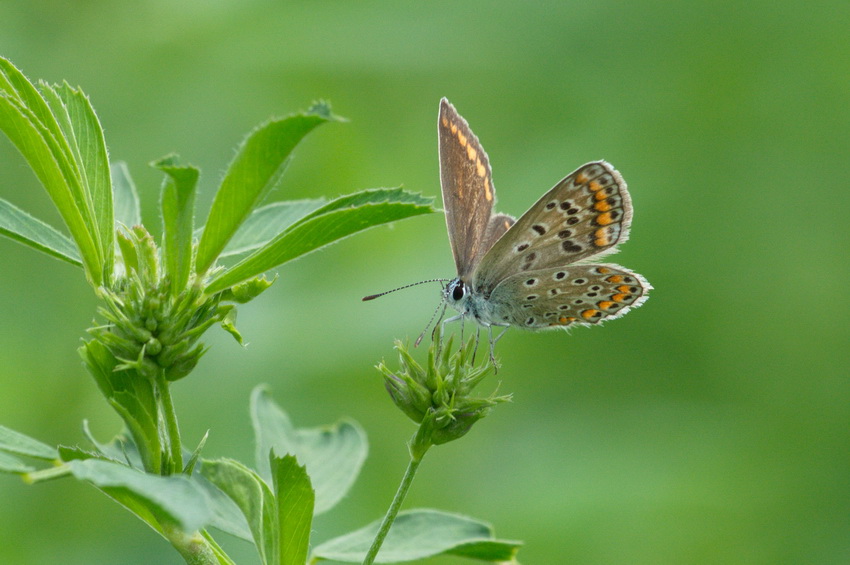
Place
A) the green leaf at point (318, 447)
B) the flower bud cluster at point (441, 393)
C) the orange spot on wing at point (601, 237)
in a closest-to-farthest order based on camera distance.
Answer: the flower bud cluster at point (441, 393) < the green leaf at point (318, 447) < the orange spot on wing at point (601, 237)

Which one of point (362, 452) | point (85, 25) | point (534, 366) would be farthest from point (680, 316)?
point (85, 25)

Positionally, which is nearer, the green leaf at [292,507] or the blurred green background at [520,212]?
the green leaf at [292,507]

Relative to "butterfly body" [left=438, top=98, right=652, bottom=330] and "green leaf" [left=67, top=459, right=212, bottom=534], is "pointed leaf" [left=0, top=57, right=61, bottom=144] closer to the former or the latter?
"green leaf" [left=67, top=459, right=212, bottom=534]

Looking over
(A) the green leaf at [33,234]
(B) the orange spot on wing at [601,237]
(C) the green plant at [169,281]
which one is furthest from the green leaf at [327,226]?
(B) the orange spot on wing at [601,237]

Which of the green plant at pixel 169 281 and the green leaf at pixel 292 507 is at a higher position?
the green plant at pixel 169 281

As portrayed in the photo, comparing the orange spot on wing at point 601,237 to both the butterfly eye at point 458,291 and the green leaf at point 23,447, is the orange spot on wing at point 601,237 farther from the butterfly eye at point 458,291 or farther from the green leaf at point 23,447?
the green leaf at point 23,447

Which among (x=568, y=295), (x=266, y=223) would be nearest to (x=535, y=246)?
(x=568, y=295)
